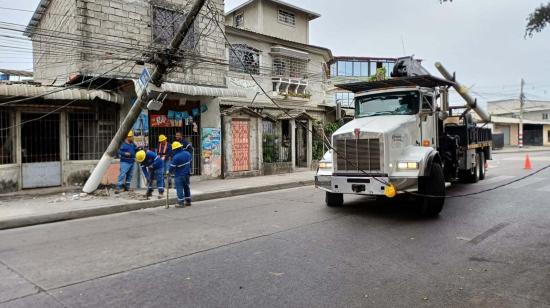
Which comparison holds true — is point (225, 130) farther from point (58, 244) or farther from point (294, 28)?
point (294, 28)

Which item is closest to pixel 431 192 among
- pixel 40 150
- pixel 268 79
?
pixel 40 150

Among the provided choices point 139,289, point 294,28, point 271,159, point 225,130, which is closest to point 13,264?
point 139,289

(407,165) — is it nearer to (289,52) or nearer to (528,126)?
(289,52)

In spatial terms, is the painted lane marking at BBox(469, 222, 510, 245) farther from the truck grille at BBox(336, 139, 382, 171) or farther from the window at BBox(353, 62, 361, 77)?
the window at BBox(353, 62, 361, 77)

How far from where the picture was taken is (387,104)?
9742 mm

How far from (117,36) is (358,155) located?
932 cm

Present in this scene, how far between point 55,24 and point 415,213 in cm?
1419

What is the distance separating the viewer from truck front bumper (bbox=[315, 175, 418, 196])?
812 centimetres

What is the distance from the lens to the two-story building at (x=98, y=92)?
11.9 m

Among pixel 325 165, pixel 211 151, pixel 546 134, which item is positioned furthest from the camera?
pixel 546 134

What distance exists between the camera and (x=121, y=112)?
13617 millimetres

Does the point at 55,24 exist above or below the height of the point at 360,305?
above

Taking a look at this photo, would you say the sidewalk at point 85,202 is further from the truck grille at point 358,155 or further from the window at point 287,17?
the window at point 287,17

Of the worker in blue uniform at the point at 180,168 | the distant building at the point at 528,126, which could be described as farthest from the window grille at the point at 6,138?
the distant building at the point at 528,126
